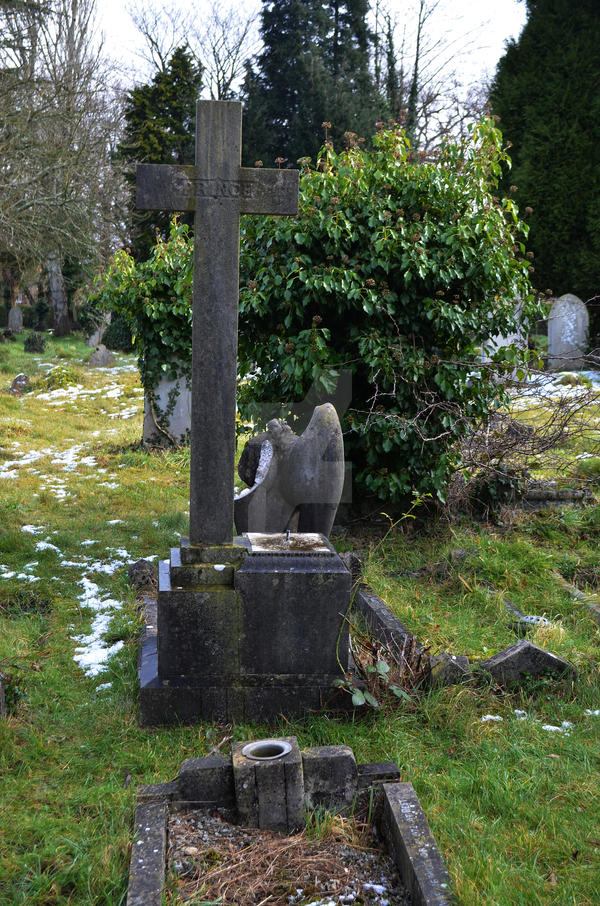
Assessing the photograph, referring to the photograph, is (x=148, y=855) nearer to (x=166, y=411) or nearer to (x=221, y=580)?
(x=221, y=580)

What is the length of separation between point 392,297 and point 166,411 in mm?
4791

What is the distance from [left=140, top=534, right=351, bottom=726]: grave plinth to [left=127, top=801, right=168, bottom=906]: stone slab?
816mm

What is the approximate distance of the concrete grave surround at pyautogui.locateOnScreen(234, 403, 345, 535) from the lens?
171 inches

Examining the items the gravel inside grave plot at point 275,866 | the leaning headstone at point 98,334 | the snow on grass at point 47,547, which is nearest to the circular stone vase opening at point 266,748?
the gravel inside grave plot at point 275,866

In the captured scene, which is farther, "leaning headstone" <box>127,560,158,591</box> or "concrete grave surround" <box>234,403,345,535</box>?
"leaning headstone" <box>127,560,158,591</box>

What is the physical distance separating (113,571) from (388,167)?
3.85m

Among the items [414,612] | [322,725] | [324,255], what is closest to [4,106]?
[324,255]

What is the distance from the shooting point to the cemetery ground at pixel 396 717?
7.48 ft

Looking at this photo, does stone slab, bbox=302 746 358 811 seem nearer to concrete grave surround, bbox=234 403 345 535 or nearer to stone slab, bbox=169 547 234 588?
stone slab, bbox=169 547 234 588

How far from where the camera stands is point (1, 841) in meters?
2.37

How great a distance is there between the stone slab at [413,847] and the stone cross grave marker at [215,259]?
139cm

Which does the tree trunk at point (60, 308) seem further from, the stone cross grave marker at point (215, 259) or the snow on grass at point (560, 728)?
the snow on grass at point (560, 728)

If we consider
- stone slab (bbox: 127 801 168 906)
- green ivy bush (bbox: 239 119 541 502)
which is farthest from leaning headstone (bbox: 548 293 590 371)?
stone slab (bbox: 127 801 168 906)

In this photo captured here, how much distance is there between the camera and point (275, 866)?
7.42ft
